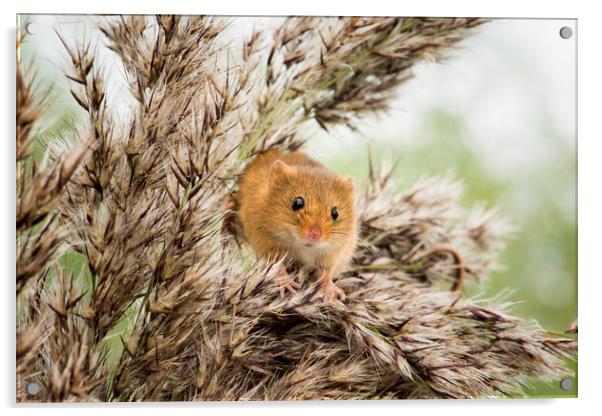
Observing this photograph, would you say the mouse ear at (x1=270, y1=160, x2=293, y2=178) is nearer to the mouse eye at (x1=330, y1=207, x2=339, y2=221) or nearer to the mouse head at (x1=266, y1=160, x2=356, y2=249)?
the mouse head at (x1=266, y1=160, x2=356, y2=249)

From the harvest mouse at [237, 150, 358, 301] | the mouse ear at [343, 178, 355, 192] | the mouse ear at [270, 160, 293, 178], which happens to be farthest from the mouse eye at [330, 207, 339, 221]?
the mouse ear at [270, 160, 293, 178]

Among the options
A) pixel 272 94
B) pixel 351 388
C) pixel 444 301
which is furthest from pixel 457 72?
pixel 351 388

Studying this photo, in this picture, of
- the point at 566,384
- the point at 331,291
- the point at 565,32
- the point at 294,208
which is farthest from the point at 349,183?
the point at 566,384

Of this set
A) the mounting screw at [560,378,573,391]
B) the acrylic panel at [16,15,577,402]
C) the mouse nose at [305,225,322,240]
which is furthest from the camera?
the mounting screw at [560,378,573,391]

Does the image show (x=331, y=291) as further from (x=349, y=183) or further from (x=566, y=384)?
(x=566, y=384)

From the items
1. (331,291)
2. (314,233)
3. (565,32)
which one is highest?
(565,32)
